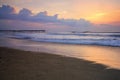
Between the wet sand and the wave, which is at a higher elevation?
the wave

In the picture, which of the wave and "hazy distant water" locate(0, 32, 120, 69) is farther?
the wave

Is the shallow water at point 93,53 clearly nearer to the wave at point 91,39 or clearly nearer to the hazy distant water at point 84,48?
the hazy distant water at point 84,48

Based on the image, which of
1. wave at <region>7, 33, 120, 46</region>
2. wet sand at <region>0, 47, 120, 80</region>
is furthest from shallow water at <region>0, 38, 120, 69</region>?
wave at <region>7, 33, 120, 46</region>

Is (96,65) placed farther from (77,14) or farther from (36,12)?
(36,12)

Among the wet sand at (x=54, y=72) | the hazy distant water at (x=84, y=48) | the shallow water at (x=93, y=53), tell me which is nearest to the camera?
the wet sand at (x=54, y=72)

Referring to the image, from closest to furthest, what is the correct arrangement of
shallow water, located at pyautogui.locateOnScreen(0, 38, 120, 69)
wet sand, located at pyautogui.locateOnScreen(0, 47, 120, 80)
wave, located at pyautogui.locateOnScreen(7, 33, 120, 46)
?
wet sand, located at pyautogui.locateOnScreen(0, 47, 120, 80) < shallow water, located at pyautogui.locateOnScreen(0, 38, 120, 69) < wave, located at pyautogui.locateOnScreen(7, 33, 120, 46)

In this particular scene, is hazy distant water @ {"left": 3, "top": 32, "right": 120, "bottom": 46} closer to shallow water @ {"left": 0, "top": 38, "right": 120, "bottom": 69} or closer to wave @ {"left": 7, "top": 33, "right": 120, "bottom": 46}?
wave @ {"left": 7, "top": 33, "right": 120, "bottom": 46}

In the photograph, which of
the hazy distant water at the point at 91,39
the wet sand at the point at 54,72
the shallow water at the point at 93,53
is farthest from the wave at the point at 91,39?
the wet sand at the point at 54,72

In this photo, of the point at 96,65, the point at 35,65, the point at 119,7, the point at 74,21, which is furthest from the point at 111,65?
the point at 74,21

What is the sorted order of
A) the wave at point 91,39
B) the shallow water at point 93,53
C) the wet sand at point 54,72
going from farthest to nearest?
the wave at point 91,39, the shallow water at point 93,53, the wet sand at point 54,72

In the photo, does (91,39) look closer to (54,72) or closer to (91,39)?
(91,39)

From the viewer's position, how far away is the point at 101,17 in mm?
4344

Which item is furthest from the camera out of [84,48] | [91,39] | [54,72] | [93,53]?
[91,39]

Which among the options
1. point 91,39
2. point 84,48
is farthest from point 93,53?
point 91,39
